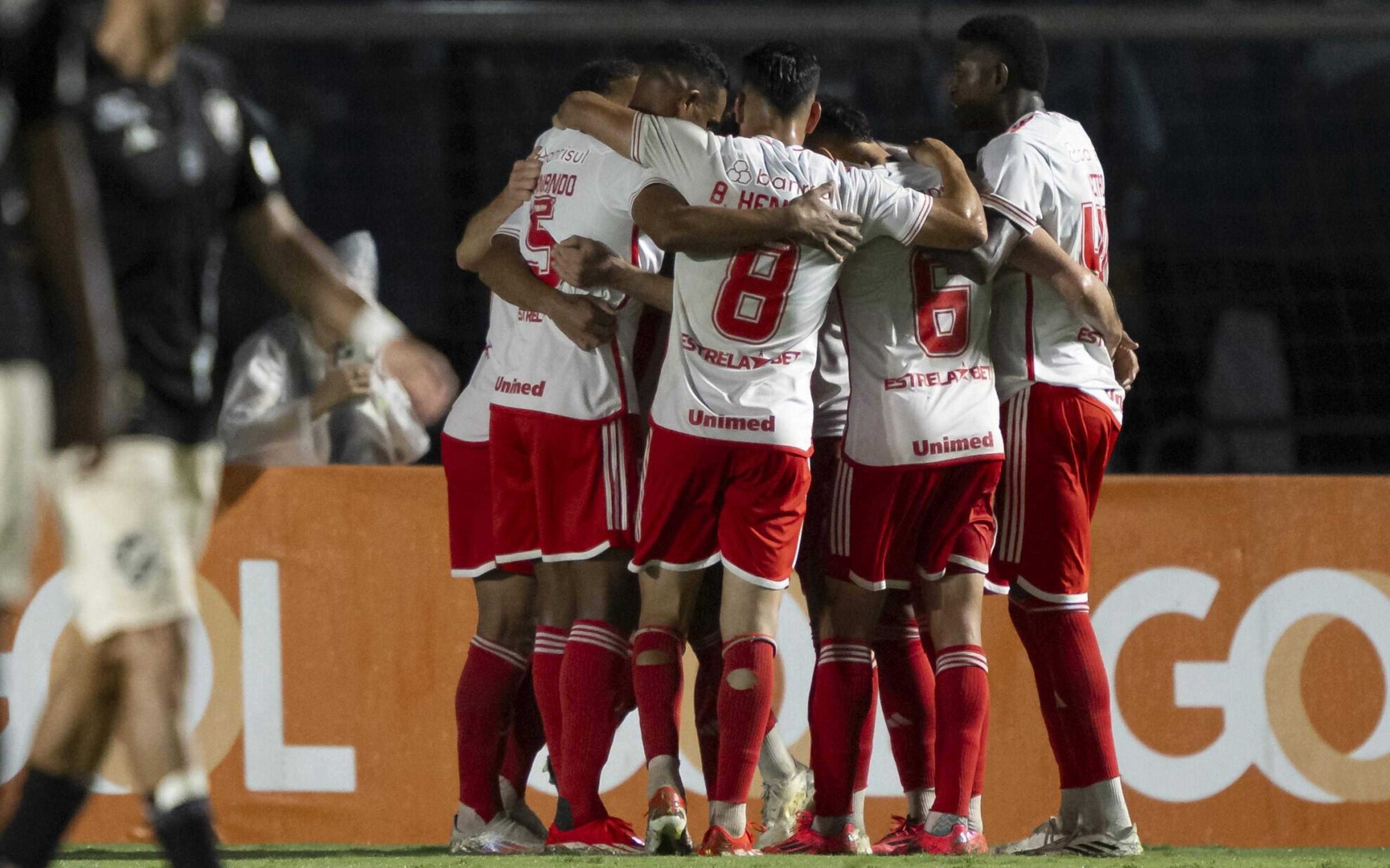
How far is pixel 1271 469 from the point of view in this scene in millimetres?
8773

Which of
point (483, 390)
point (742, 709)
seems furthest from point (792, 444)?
point (483, 390)

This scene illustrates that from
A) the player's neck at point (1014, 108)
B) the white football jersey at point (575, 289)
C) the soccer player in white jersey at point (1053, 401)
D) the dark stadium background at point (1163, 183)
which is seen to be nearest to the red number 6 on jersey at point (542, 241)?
the white football jersey at point (575, 289)

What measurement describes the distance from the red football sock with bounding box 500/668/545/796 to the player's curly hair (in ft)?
5.18

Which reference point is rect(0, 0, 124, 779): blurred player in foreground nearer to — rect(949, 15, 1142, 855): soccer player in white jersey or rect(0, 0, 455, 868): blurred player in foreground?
rect(0, 0, 455, 868): blurred player in foreground

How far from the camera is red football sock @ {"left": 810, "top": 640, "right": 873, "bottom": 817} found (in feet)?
13.5

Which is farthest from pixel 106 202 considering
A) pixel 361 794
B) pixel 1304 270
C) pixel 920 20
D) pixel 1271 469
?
pixel 1304 270

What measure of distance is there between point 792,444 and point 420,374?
1427 mm

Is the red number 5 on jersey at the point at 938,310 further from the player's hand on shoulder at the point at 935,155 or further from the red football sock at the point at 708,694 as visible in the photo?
the red football sock at the point at 708,694

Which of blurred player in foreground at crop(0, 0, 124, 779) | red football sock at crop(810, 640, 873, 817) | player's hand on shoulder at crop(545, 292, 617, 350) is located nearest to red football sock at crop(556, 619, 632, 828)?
red football sock at crop(810, 640, 873, 817)

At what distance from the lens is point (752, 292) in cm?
401

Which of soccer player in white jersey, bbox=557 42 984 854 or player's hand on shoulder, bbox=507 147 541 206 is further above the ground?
player's hand on shoulder, bbox=507 147 541 206

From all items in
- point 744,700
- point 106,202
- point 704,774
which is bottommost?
point 704,774

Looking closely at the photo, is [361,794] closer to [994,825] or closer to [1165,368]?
[994,825]

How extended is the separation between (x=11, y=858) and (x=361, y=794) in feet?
8.31
